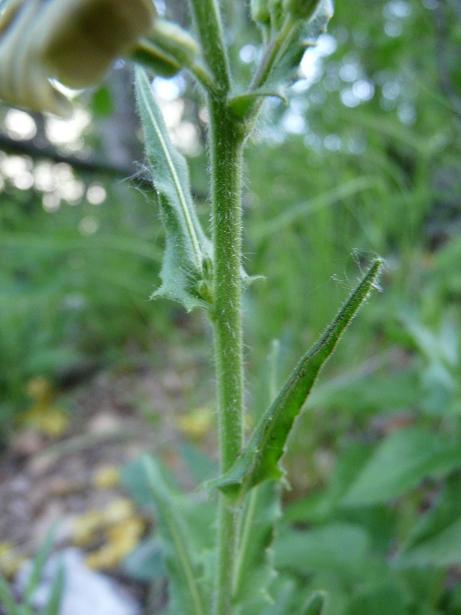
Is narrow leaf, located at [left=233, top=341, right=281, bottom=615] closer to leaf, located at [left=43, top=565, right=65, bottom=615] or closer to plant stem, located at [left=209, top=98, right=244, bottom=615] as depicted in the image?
plant stem, located at [left=209, top=98, right=244, bottom=615]

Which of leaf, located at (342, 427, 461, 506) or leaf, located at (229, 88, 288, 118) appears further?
leaf, located at (342, 427, 461, 506)

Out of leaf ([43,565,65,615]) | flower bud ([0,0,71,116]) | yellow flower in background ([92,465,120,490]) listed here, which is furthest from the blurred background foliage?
yellow flower in background ([92,465,120,490])

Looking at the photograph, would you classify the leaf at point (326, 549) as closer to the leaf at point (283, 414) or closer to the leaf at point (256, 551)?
the leaf at point (256, 551)

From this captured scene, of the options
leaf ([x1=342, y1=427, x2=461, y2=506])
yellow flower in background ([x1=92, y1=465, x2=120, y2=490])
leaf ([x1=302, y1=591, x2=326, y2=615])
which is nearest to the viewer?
leaf ([x1=302, y1=591, x2=326, y2=615])

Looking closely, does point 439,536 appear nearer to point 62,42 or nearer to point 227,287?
point 227,287

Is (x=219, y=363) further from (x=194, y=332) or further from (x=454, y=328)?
(x=194, y=332)
